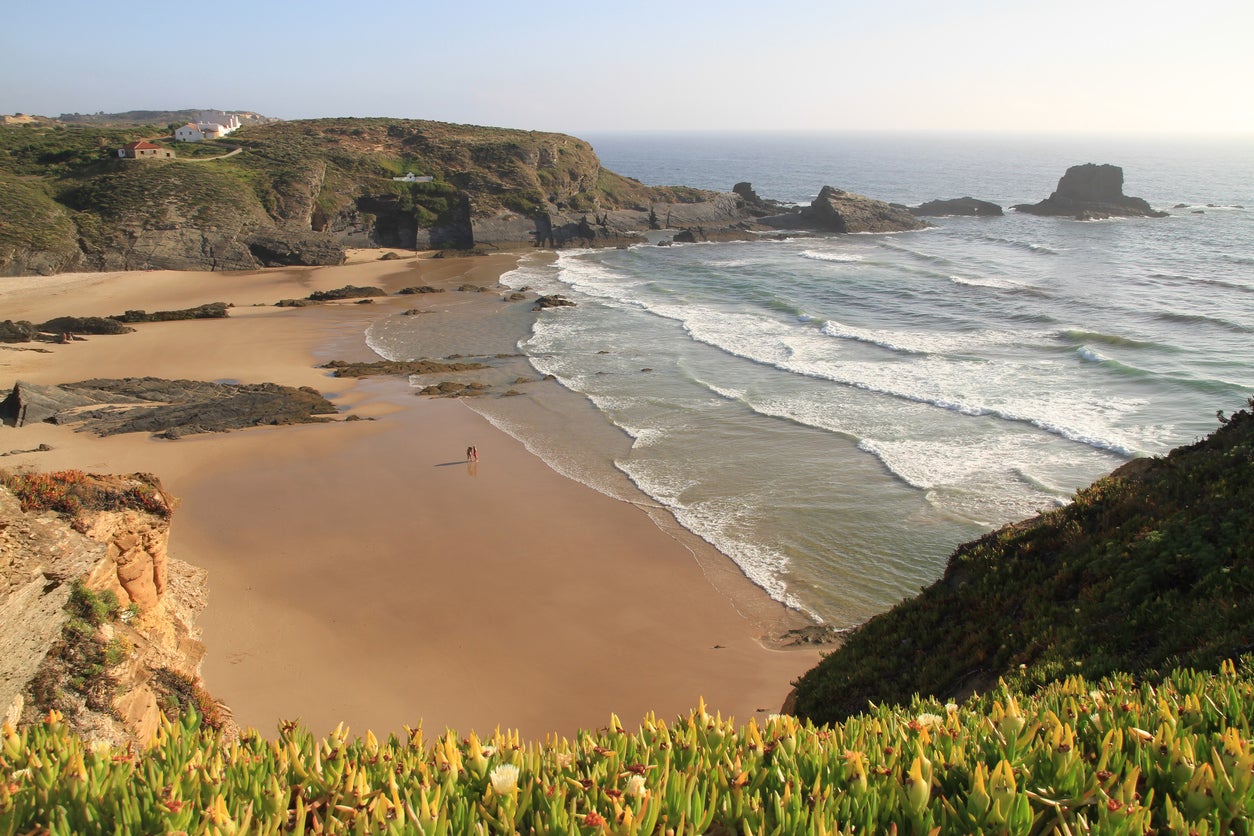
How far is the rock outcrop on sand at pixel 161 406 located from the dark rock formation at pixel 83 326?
31.1ft

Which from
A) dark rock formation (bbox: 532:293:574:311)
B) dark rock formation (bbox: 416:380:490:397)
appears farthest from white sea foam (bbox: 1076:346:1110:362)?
dark rock formation (bbox: 532:293:574:311)

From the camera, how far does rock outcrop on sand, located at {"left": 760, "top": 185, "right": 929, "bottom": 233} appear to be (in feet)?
215

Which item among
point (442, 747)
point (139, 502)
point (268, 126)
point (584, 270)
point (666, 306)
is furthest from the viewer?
point (268, 126)

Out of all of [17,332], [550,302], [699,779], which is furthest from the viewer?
[550,302]

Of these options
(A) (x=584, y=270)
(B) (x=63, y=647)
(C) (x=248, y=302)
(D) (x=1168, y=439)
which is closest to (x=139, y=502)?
(B) (x=63, y=647)

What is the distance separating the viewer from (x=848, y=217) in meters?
65.9

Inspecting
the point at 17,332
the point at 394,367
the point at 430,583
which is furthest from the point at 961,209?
the point at 430,583

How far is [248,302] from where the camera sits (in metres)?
39.5

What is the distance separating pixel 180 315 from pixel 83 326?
4.01 metres

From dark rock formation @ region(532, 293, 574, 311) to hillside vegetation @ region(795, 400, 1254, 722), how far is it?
103ft

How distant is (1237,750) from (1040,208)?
82.9 meters

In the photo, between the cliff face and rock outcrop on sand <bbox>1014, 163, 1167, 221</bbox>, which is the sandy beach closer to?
the cliff face

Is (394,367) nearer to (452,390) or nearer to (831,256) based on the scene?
(452,390)

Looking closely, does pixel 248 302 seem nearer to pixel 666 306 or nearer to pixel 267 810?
pixel 666 306
